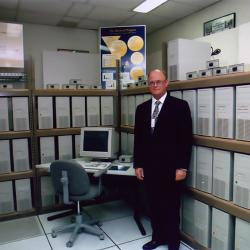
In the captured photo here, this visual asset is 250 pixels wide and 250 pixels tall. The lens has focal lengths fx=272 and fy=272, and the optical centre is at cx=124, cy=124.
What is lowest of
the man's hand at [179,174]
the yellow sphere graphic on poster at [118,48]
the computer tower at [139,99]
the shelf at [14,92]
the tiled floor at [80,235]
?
the tiled floor at [80,235]

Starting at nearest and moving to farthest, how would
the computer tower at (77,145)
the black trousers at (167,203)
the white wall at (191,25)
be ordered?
1. the black trousers at (167,203)
2. the computer tower at (77,145)
3. the white wall at (191,25)

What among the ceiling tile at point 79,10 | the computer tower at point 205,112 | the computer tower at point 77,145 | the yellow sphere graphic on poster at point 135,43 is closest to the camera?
the computer tower at point 205,112

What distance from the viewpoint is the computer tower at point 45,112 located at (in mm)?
3064

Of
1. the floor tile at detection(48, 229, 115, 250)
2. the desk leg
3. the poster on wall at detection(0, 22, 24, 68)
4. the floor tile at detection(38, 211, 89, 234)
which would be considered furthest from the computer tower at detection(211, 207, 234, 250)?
the poster on wall at detection(0, 22, 24, 68)

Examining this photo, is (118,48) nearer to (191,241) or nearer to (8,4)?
(8,4)

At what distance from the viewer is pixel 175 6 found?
4504 mm

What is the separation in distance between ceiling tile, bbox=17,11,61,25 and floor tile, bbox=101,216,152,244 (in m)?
3.81

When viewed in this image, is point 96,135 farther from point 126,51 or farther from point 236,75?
point 126,51

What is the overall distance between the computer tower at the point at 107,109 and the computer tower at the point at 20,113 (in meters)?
0.90

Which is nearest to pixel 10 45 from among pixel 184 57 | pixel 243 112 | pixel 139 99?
pixel 139 99

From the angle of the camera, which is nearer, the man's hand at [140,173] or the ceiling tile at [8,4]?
the man's hand at [140,173]

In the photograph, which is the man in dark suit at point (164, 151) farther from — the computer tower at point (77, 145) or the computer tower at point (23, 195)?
the computer tower at point (23, 195)

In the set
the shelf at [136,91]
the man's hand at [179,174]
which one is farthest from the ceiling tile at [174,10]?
the man's hand at [179,174]

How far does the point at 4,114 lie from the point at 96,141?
1.03 metres
